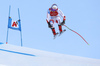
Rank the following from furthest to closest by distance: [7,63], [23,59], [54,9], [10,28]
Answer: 1. [10,28]
2. [54,9]
3. [23,59]
4. [7,63]

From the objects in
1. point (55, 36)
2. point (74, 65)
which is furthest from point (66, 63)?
point (55, 36)

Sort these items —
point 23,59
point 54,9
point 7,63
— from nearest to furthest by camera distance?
point 7,63, point 23,59, point 54,9

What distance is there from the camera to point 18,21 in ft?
26.9

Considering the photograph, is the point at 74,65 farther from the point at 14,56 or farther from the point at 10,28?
the point at 10,28

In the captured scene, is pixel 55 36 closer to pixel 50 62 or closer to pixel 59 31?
pixel 59 31

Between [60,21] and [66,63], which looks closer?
[66,63]

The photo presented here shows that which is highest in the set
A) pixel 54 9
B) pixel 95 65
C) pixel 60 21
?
pixel 54 9

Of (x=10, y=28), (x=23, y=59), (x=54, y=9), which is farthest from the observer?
(x=10, y=28)

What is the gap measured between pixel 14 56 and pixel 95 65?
2083mm

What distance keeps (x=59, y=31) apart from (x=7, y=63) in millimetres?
2870

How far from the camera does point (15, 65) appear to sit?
385 cm

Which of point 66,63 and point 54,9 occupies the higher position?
point 54,9

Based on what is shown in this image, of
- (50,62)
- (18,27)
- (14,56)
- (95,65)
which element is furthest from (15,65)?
(18,27)

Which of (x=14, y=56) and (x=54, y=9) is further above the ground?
(x=54, y=9)
